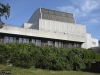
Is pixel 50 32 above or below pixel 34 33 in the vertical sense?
above

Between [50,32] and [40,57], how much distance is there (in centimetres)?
1327

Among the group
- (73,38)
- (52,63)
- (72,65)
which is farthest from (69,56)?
(73,38)

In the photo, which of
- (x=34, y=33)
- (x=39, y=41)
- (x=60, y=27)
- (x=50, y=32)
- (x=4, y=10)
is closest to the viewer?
(x=4, y=10)

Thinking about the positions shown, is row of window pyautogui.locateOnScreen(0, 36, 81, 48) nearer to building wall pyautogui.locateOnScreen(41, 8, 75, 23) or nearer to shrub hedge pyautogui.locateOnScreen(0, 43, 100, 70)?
shrub hedge pyautogui.locateOnScreen(0, 43, 100, 70)

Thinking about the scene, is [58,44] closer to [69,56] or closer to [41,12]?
[69,56]

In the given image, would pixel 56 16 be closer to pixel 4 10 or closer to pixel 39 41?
pixel 39 41

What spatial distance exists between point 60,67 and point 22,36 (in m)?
13.0

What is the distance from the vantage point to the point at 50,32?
34781 millimetres

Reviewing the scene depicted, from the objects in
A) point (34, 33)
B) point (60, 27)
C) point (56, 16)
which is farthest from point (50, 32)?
point (56, 16)

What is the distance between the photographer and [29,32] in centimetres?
3275

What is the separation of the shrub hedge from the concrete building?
951 centimetres

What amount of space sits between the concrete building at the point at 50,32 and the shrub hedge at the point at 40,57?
9.51 meters

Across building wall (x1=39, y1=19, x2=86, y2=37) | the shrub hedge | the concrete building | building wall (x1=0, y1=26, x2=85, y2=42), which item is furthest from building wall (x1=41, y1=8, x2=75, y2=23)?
the shrub hedge

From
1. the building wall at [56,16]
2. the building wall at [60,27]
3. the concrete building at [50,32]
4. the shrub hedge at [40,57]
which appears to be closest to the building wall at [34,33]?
the concrete building at [50,32]
